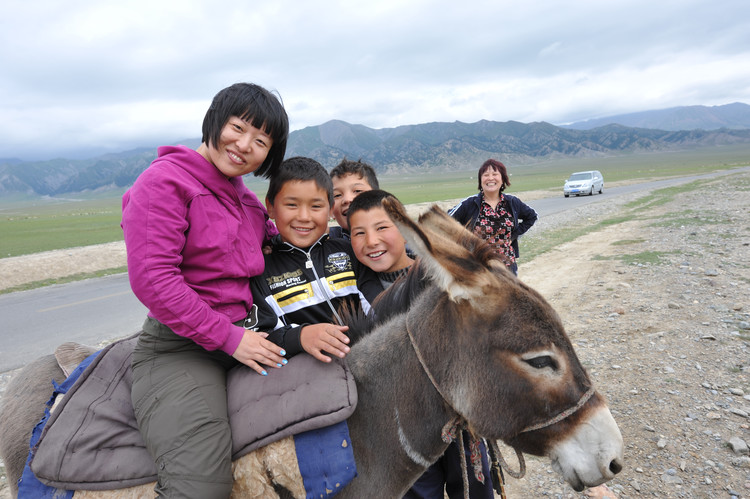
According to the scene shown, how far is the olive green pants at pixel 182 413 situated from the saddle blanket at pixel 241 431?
0.38 ft

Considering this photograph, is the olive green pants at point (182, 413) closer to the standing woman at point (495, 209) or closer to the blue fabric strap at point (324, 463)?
the blue fabric strap at point (324, 463)

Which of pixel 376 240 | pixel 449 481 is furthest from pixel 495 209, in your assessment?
pixel 449 481

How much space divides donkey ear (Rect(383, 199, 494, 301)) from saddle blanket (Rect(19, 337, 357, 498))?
0.79 metres

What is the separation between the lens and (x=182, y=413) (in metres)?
2.03

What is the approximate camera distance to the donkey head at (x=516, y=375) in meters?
1.92

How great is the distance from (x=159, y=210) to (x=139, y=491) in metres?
1.46

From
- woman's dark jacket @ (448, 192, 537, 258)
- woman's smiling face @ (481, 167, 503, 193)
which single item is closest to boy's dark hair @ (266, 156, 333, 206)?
woman's dark jacket @ (448, 192, 537, 258)

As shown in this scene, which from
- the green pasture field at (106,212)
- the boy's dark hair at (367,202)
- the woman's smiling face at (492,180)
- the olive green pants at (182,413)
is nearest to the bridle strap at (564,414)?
the olive green pants at (182,413)

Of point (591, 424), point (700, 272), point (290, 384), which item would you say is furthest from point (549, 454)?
point (700, 272)

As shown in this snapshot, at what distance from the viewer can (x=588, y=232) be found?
57.6 ft

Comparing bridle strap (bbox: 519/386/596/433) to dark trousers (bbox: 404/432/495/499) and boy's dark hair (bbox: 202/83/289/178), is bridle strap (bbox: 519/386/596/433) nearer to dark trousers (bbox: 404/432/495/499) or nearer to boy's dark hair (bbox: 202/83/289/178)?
dark trousers (bbox: 404/432/495/499)

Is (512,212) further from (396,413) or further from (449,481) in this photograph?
(396,413)

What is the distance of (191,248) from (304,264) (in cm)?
82

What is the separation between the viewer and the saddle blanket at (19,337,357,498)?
2.03 m
